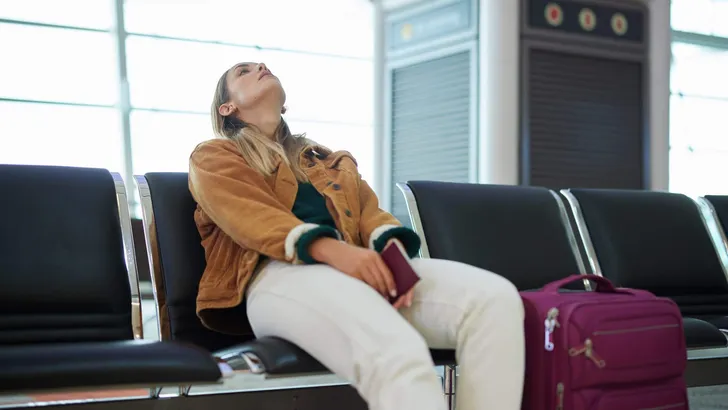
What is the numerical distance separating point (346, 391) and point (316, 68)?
329 cm

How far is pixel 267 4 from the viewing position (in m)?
4.99

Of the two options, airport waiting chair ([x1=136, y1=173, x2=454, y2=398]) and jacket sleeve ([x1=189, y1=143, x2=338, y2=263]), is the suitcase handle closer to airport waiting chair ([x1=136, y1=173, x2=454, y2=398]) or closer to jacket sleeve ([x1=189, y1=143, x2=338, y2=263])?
jacket sleeve ([x1=189, y1=143, x2=338, y2=263])

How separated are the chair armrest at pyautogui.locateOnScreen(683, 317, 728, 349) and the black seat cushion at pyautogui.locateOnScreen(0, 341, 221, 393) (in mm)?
1294

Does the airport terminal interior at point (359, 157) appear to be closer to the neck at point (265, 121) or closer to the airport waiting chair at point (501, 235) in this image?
the airport waiting chair at point (501, 235)

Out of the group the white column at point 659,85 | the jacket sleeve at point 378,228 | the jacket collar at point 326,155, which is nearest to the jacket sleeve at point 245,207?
the jacket sleeve at point 378,228

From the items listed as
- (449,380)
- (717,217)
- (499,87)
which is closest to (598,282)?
(449,380)

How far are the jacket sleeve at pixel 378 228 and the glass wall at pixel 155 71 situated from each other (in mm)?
2502

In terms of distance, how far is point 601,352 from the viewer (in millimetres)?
1755

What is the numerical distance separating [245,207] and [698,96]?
5.21 metres

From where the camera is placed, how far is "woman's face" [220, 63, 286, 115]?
207cm

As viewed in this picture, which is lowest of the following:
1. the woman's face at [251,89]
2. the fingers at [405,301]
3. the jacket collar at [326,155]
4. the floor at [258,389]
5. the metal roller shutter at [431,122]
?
the floor at [258,389]

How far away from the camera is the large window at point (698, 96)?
593 cm

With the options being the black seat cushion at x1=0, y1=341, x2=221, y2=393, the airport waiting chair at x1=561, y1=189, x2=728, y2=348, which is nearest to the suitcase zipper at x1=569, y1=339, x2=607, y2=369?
the black seat cushion at x1=0, y1=341, x2=221, y2=393

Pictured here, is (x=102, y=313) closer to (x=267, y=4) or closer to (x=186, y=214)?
(x=186, y=214)
